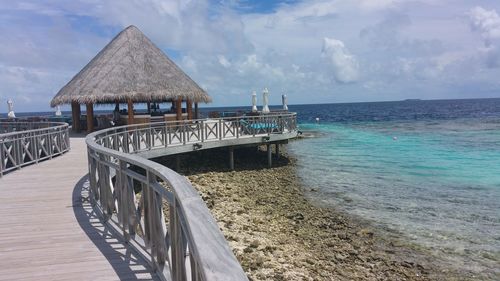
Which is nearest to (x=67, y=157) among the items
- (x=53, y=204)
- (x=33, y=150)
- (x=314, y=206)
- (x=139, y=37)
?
(x=33, y=150)

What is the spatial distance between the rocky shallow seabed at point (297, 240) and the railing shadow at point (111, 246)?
344 cm

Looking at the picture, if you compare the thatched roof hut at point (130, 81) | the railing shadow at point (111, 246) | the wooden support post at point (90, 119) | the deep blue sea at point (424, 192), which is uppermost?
the thatched roof hut at point (130, 81)

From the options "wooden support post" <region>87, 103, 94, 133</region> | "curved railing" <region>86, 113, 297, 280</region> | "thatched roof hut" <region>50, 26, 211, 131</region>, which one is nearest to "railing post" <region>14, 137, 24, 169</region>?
"curved railing" <region>86, 113, 297, 280</region>

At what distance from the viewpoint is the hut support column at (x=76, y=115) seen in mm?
21438

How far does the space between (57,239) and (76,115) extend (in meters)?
18.2

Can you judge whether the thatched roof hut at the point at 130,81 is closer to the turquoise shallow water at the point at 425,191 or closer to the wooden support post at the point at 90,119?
the wooden support post at the point at 90,119

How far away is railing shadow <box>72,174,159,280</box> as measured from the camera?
162 inches

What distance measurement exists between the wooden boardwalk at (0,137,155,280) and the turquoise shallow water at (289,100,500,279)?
25.0 ft

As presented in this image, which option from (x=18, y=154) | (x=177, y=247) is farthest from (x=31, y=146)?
(x=177, y=247)

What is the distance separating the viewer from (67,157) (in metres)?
13.0

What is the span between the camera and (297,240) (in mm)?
10211

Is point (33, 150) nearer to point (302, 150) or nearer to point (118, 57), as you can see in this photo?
point (118, 57)

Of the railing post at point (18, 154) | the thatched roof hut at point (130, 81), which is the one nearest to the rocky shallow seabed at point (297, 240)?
the railing post at point (18, 154)

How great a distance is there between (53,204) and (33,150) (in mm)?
6132
